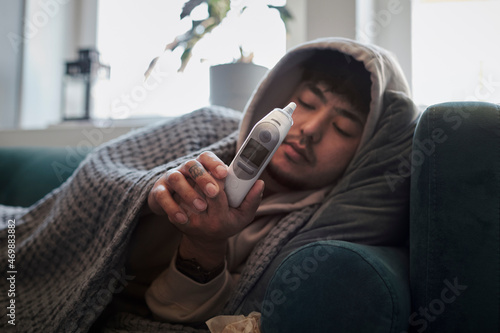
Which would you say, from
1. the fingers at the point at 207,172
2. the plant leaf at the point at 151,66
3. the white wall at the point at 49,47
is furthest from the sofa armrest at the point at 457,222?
the white wall at the point at 49,47

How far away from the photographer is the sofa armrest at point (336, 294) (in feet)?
1.44

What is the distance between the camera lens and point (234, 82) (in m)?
1.28

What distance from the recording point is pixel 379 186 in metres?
0.69

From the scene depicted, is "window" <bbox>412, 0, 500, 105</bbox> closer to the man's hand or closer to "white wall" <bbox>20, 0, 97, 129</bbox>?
the man's hand

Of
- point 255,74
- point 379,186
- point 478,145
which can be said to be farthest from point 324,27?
point 478,145

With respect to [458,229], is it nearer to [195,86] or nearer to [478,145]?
[478,145]

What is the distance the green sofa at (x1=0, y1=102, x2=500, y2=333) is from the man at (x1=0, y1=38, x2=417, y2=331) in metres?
0.14

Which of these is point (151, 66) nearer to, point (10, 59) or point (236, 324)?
point (10, 59)

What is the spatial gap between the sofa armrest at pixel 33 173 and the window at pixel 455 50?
1167 mm

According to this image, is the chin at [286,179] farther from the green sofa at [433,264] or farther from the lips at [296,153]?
the green sofa at [433,264]

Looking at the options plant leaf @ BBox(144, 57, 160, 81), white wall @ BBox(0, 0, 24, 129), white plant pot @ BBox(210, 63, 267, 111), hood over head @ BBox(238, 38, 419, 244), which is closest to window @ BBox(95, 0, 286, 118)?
plant leaf @ BBox(144, 57, 160, 81)

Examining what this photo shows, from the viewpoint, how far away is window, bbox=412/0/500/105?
49.1 inches

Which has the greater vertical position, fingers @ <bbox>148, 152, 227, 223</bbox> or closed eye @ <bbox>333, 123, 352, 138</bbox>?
closed eye @ <bbox>333, 123, 352, 138</bbox>

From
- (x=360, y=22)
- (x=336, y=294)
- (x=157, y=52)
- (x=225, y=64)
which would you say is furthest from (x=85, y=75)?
(x=336, y=294)
